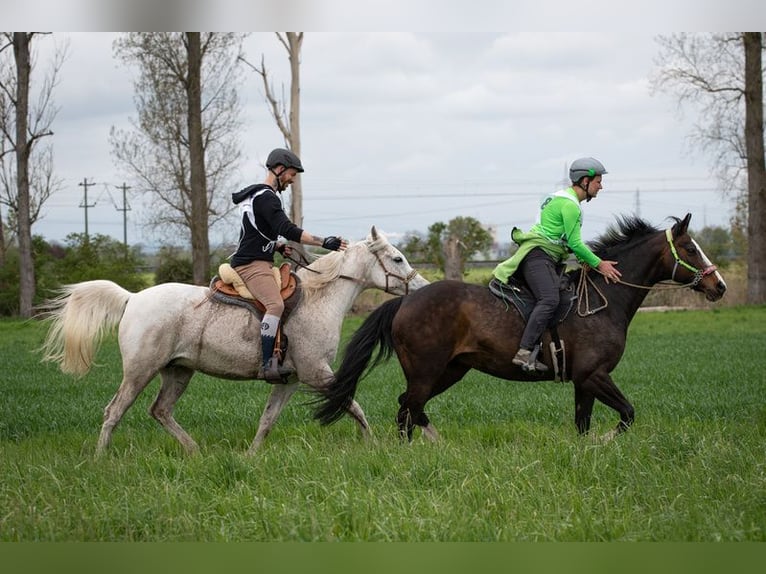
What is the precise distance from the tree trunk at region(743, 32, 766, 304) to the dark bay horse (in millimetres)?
22388

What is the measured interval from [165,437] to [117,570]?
540cm

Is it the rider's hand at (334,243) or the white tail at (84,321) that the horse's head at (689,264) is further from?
the white tail at (84,321)

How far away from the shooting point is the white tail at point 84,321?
27.9 feet

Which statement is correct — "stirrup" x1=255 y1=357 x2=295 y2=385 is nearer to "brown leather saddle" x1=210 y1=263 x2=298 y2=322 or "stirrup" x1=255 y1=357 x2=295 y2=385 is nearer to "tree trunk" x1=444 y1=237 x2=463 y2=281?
"brown leather saddle" x1=210 y1=263 x2=298 y2=322

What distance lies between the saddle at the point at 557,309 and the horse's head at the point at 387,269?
89cm

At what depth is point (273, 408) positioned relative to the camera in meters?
8.55

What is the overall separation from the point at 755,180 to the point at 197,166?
57.0 feet

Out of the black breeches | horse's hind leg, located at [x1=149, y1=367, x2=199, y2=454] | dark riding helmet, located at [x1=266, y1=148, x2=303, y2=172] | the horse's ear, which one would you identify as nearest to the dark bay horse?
the horse's ear

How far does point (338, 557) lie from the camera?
168 inches

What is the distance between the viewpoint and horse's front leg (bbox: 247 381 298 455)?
27.7 ft

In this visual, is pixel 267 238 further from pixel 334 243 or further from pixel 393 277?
pixel 393 277

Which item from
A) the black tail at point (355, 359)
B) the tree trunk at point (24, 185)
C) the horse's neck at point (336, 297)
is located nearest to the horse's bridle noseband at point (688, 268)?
the black tail at point (355, 359)
